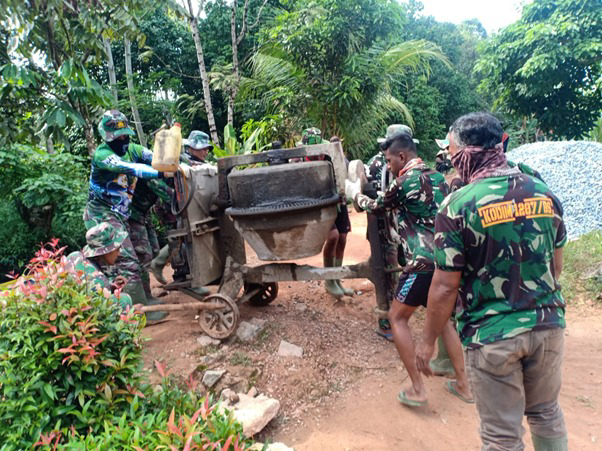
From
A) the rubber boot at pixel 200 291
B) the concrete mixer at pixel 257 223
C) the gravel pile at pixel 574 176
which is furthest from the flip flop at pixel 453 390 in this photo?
the gravel pile at pixel 574 176

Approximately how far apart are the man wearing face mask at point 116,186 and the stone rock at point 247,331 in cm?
98

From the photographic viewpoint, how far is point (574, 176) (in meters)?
7.79

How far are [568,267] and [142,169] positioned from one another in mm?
4735


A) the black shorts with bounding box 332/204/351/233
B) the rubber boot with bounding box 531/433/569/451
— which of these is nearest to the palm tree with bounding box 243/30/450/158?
the black shorts with bounding box 332/204/351/233

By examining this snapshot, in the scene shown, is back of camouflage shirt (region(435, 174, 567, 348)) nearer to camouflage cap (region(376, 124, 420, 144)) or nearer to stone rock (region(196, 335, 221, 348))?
camouflage cap (region(376, 124, 420, 144))

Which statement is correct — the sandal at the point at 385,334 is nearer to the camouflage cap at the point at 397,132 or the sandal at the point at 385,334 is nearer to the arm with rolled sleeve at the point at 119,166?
the camouflage cap at the point at 397,132

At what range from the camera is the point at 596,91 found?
1052 centimetres

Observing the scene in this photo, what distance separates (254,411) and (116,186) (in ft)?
7.54

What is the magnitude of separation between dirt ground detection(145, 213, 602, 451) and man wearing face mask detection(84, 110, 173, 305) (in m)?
0.58

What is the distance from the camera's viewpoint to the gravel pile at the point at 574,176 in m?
6.74

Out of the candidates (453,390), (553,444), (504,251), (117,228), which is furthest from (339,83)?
(553,444)

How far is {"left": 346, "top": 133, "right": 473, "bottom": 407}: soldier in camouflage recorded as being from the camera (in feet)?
8.97

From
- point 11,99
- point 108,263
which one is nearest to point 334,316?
point 108,263

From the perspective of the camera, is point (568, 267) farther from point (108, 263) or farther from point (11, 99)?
point (11, 99)
